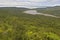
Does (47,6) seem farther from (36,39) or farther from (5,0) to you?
(36,39)

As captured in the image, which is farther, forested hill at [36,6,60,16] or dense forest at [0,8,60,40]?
forested hill at [36,6,60,16]

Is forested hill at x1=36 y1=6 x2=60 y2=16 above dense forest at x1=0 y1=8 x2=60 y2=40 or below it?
above

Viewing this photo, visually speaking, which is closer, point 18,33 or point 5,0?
point 18,33

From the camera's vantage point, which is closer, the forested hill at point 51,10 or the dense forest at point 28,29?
the dense forest at point 28,29

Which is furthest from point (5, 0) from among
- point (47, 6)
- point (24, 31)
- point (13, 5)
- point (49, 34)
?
point (49, 34)

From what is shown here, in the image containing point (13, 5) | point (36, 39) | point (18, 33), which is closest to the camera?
point (36, 39)

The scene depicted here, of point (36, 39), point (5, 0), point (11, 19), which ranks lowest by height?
point (36, 39)

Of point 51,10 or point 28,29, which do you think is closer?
point 28,29

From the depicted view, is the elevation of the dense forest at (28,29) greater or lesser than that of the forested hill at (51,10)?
lesser
